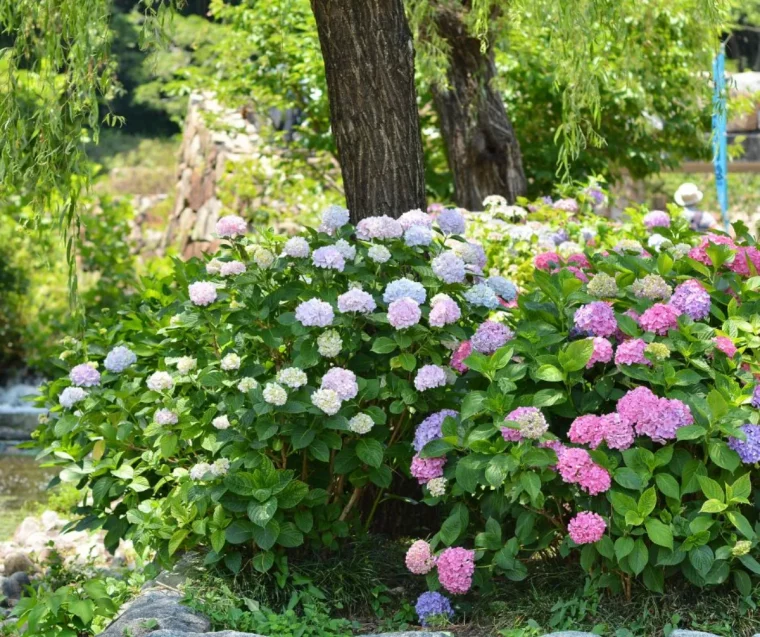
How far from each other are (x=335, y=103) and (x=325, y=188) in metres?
5.63

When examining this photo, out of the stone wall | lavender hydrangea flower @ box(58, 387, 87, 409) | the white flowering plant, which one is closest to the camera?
the white flowering plant

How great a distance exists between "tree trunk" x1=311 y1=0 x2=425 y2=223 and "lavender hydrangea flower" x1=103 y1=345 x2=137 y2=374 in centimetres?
93

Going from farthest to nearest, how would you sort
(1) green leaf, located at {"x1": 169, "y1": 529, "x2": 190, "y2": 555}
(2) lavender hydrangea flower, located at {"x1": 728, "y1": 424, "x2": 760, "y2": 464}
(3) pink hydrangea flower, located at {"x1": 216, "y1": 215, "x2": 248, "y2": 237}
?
1. (3) pink hydrangea flower, located at {"x1": 216, "y1": 215, "x2": 248, "y2": 237}
2. (1) green leaf, located at {"x1": 169, "y1": 529, "x2": 190, "y2": 555}
3. (2) lavender hydrangea flower, located at {"x1": 728, "y1": 424, "x2": 760, "y2": 464}

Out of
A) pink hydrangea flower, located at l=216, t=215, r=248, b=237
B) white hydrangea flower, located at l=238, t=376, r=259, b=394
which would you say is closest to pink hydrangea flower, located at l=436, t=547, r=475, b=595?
white hydrangea flower, located at l=238, t=376, r=259, b=394

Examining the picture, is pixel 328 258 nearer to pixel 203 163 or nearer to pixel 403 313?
pixel 403 313

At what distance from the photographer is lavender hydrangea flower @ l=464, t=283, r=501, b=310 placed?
11.6ft

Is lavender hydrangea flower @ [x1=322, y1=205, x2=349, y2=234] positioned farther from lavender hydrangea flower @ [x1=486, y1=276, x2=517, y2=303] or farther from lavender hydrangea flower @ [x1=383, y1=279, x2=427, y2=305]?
lavender hydrangea flower @ [x1=486, y1=276, x2=517, y2=303]

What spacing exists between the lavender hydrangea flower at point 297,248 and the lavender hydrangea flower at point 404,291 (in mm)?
285

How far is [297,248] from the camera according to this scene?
11.2ft

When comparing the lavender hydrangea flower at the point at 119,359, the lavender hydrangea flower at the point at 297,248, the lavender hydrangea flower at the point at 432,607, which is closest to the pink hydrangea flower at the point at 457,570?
the lavender hydrangea flower at the point at 432,607

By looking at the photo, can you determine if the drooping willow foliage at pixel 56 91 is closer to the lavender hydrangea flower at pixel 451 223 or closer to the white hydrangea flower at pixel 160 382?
the white hydrangea flower at pixel 160 382

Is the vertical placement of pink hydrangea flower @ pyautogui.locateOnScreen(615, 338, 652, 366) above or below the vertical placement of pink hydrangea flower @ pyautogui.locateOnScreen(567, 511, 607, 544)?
above

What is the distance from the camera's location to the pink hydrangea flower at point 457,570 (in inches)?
122

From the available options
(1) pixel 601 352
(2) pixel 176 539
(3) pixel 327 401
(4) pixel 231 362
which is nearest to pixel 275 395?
(3) pixel 327 401
